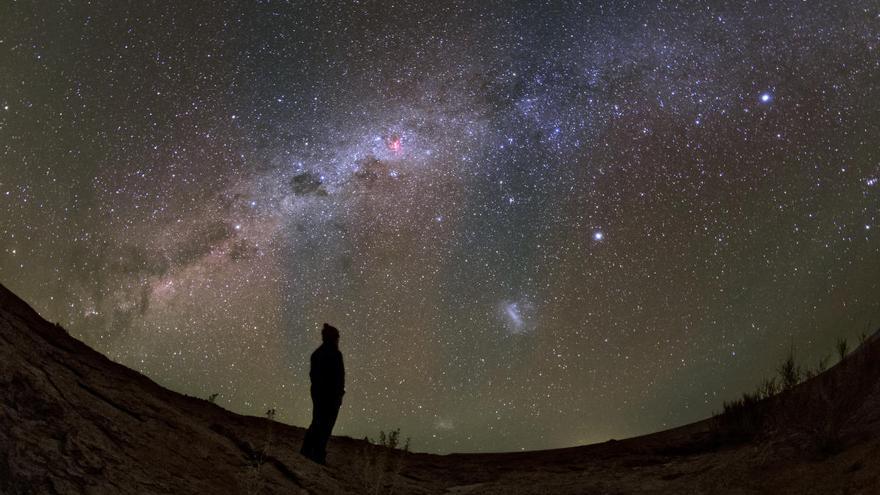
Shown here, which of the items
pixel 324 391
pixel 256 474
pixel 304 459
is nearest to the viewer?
pixel 256 474

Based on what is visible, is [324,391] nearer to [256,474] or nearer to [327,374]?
[327,374]

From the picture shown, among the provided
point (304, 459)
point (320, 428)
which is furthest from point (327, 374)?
point (304, 459)

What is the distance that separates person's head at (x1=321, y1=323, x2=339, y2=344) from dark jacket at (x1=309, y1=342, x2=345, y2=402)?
7cm

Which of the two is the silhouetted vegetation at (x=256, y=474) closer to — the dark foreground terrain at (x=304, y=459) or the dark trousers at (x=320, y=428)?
the dark foreground terrain at (x=304, y=459)

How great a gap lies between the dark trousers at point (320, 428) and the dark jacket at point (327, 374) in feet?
0.22

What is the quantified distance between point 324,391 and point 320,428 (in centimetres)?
50

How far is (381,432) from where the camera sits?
33.5 feet

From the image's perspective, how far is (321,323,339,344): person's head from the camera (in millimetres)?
9117

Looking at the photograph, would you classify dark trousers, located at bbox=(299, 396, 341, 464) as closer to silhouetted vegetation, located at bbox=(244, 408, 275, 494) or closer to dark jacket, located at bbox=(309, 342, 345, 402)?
dark jacket, located at bbox=(309, 342, 345, 402)

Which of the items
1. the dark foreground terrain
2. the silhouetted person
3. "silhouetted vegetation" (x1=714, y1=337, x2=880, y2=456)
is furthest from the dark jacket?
"silhouetted vegetation" (x1=714, y1=337, x2=880, y2=456)

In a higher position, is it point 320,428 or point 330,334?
point 330,334

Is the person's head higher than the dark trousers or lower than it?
higher

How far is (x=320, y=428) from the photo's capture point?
28.5ft

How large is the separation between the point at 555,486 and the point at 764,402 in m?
3.54
